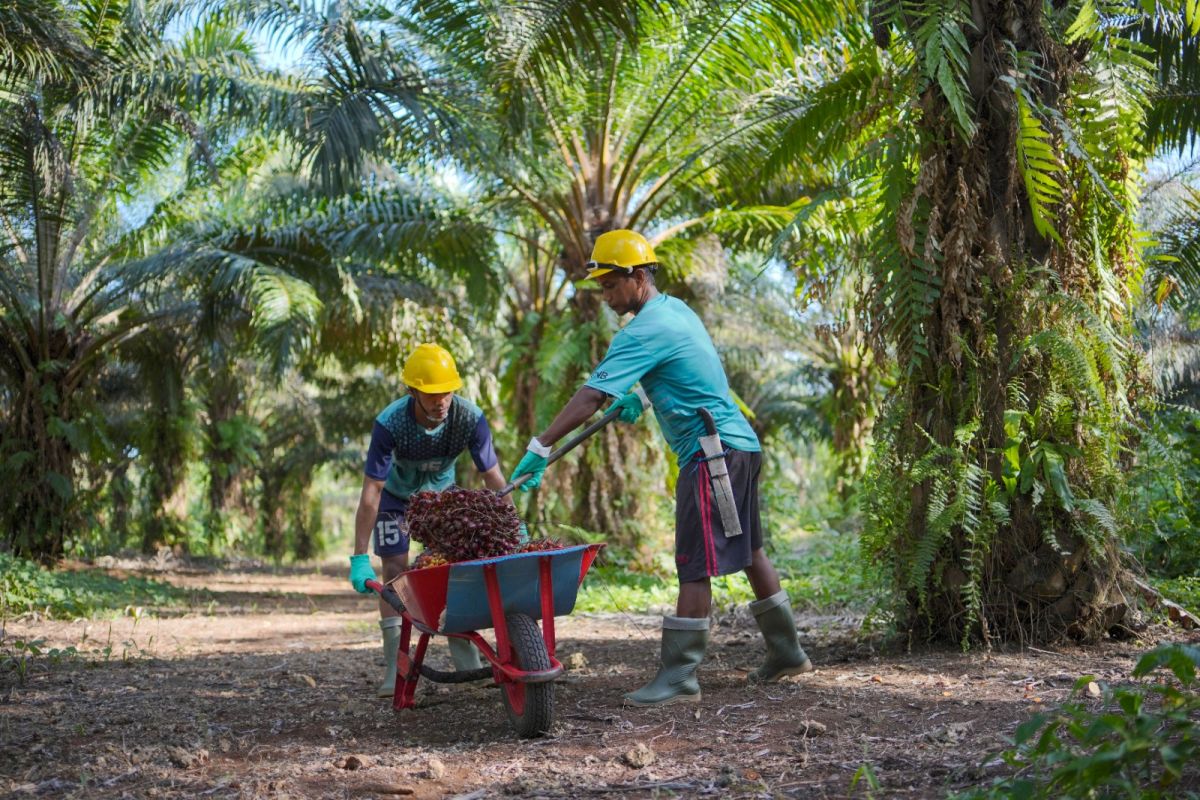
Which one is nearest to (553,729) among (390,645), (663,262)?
(390,645)

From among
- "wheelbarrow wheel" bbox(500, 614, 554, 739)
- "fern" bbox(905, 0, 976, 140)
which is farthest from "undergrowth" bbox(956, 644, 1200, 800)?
"fern" bbox(905, 0, 976, 140)

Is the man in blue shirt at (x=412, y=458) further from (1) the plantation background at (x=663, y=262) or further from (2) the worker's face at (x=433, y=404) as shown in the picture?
(1) the plantation background at (x=663, y=262)

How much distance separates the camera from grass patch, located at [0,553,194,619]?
905 centimetres

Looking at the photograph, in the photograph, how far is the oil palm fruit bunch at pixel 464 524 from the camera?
4234mm

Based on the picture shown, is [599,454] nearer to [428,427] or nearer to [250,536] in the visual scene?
[428,427]

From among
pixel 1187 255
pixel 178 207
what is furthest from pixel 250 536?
pixel 1187 255

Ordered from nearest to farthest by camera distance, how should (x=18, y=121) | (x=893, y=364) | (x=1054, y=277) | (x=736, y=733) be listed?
1. (x=736, y=733)
2. (x=1054, y=277)
3. (x=893, y=364)
4. (x=18, y=121)

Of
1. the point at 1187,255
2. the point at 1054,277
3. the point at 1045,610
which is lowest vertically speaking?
the point at 1045,610

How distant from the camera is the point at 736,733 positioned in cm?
409

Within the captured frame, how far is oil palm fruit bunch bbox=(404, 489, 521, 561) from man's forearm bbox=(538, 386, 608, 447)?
1.10 ft

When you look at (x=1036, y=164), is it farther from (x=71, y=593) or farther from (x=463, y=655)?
(x=71, y=593)

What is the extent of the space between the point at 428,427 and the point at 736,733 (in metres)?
2.21

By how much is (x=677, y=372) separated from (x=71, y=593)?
7.32 metres

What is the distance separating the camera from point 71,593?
9.68 metres
